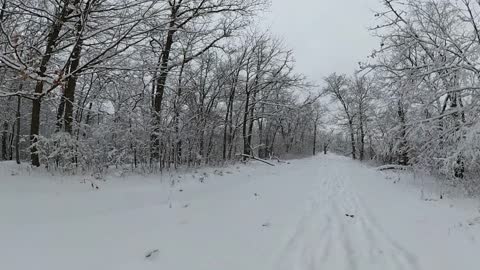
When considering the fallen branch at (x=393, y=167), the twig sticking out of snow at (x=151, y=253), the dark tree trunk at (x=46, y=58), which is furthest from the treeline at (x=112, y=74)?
the fallen branch at (x=393, y=167)

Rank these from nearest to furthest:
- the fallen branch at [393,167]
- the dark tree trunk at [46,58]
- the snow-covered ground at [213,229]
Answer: the snow-covered ground at [213,229] → the dark tree trunk at [46,58] → the fallen branch at [393,167]

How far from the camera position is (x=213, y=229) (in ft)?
18.3

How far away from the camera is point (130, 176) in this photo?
1009 cm

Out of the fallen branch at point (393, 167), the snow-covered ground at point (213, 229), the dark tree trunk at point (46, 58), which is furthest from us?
the fallen branch at point (393, 167)

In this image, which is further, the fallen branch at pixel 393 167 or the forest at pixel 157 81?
the fallen branch at pixel 393 167

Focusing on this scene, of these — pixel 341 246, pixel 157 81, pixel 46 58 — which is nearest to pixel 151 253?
pixel 341 246

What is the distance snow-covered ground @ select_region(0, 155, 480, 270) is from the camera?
13.8ft

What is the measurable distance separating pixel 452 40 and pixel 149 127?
32.5 ft

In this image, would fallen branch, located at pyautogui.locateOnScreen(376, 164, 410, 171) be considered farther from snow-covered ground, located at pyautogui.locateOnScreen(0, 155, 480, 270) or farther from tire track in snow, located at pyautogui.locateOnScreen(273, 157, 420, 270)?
tire track in snow, located at pyautogui.locateOnScreen(273, 157, 420, 270)

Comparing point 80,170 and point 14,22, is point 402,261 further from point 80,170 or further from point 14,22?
point 14,22

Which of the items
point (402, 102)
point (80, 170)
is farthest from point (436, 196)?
point (80, 170)

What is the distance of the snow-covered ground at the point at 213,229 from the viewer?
4207 millimetres

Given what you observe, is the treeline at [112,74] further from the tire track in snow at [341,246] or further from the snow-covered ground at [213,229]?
the tire track in snow at [341,246]

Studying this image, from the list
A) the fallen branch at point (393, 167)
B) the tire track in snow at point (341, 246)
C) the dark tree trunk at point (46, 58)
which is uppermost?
the dark tree trunk at point (46, 58)
